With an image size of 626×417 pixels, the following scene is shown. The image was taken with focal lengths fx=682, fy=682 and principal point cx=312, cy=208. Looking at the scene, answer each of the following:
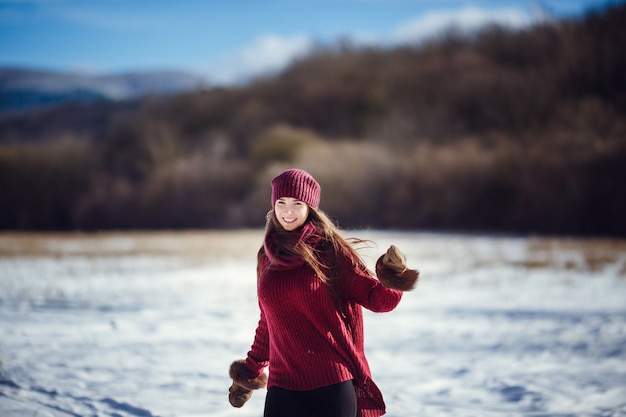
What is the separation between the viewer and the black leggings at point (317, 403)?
294 centimetres

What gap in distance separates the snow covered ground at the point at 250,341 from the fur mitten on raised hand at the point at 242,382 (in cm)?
162

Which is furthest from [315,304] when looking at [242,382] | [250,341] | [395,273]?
[250,341]

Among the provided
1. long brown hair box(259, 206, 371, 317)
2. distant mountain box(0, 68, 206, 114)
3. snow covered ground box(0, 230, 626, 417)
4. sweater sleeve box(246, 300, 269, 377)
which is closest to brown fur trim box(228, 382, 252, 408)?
sweater sleeve box(246, 300, 269, 377)

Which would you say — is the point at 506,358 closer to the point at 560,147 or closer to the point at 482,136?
the point at 560,147

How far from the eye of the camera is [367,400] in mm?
3068

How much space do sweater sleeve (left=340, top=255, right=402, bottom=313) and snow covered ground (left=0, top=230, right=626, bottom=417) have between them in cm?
219

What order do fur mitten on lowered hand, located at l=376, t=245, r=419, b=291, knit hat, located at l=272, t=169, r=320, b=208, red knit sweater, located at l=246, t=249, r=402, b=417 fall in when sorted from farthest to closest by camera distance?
knit hat, located at l=272, t=169, r=320, b=208 < red knit sweater, located at l=246, t=249, r=402, b=417 < fur mitten on lowered hand, located at l=376, t=245, r=419, b=291

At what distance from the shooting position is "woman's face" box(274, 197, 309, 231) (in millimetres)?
3152

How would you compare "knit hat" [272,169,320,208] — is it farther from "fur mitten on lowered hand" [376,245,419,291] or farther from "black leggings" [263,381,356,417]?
"black leggings" [263,381,356,417]

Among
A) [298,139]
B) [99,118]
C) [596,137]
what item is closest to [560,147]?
[596,137]

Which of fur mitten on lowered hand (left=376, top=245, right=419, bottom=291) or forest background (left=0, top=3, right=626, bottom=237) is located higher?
forest background (left=0, top=3, right=626, bottom=237)

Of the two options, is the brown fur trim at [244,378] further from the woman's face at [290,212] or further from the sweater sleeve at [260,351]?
the woman's face at [290,212]

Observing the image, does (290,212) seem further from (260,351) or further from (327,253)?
(260,351)

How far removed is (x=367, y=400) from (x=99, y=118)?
9446cm
